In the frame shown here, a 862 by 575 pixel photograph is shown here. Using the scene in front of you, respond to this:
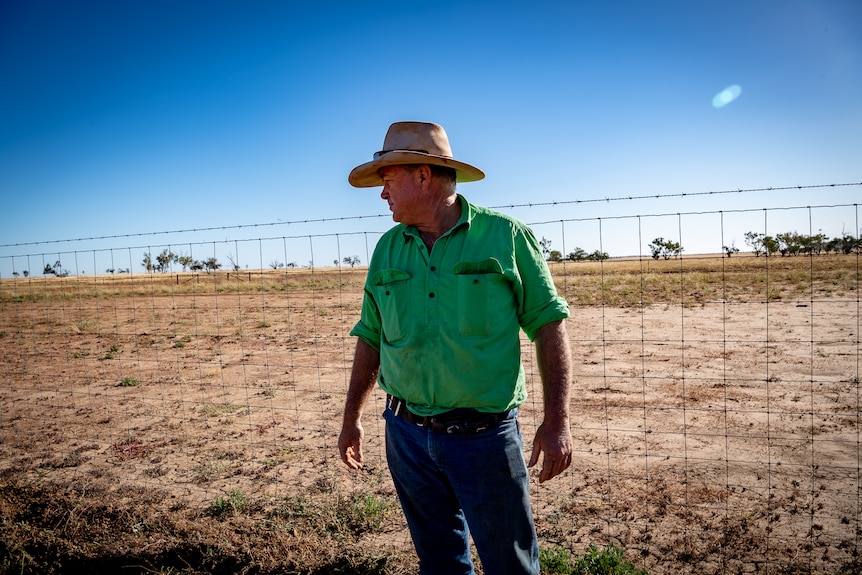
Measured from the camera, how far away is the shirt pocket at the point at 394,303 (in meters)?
2.10

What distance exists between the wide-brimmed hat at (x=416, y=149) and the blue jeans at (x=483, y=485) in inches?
43.4

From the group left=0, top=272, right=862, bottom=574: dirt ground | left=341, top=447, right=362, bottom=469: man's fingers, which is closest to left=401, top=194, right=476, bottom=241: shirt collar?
left=341, top=447, right=362, bottom=469: man's fingers

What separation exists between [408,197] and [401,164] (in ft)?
0.49

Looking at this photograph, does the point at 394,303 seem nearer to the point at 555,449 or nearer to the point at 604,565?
the point at 555,449

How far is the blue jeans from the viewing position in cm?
191

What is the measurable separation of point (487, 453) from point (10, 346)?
15990 millimetres

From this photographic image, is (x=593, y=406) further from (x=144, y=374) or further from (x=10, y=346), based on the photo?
(x=10, y=346)

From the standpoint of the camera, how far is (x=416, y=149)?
2.15m

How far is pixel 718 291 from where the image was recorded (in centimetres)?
2081

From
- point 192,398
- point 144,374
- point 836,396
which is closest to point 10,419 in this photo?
point 192,398

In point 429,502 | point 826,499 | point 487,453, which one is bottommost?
point 826,499

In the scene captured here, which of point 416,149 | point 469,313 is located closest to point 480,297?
point 469,313

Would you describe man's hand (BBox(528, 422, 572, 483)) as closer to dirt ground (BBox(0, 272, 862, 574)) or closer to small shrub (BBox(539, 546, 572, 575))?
small shrub (BBox(539, 546, 572, 575))

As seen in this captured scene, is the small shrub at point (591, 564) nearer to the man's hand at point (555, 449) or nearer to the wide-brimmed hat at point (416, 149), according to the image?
the man's hand at point (555, 449)
